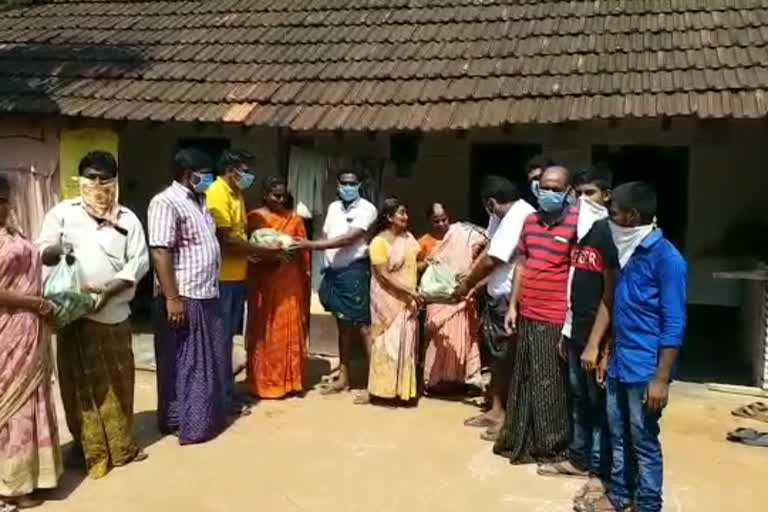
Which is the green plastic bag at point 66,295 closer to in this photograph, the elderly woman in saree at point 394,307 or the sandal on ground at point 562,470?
the elderly woman in saree at point 394,307

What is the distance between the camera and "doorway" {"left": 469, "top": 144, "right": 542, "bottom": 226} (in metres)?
8.20

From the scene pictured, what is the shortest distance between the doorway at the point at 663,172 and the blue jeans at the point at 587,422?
3.92 m

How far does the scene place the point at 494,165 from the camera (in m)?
8.36

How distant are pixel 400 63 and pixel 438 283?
2.63m

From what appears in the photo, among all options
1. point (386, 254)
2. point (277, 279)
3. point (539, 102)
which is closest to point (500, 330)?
point (386, 254)

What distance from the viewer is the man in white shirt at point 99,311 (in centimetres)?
455

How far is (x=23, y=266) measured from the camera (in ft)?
13.8

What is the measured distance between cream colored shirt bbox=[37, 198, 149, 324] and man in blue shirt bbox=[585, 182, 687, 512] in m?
2.64

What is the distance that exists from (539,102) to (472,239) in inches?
55.0

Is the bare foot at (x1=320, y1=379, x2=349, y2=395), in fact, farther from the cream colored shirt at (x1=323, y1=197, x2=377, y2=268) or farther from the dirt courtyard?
the cream colored shirt at (x1=323, y1=197, x2=377, y2=268)

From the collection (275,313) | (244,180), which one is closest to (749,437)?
(275,313)

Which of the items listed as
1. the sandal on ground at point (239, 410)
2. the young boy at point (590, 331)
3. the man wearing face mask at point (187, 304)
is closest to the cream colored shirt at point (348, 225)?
the man wearing face mask at point (187, 304)

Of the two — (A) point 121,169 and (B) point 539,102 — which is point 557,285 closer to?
(B) point 539,102

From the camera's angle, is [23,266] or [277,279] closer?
[23,266]
